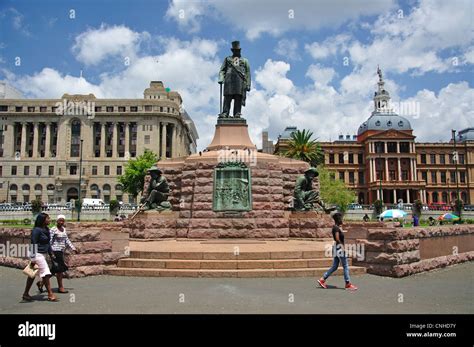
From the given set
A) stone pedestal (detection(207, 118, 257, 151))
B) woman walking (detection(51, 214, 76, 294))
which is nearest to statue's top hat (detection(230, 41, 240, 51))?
stone pedestal (detection(207, 118, 257, 151))

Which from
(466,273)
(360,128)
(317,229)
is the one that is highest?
(360,128)

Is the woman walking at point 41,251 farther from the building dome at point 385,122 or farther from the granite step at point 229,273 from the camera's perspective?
the building dome at point 385,122

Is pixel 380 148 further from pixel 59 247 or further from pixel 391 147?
pixel 59 247

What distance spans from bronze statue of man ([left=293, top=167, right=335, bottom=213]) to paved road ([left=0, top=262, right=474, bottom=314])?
6.81m

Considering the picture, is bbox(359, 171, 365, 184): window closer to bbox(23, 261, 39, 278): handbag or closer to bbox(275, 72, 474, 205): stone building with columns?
bbox(275, 72, 474, 205): stone building with columns

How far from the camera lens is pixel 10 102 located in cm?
9000

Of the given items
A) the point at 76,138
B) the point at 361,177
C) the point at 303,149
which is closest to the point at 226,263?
the point at 303,149

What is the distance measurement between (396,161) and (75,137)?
76323 mm

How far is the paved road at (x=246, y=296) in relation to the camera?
6684 mm
